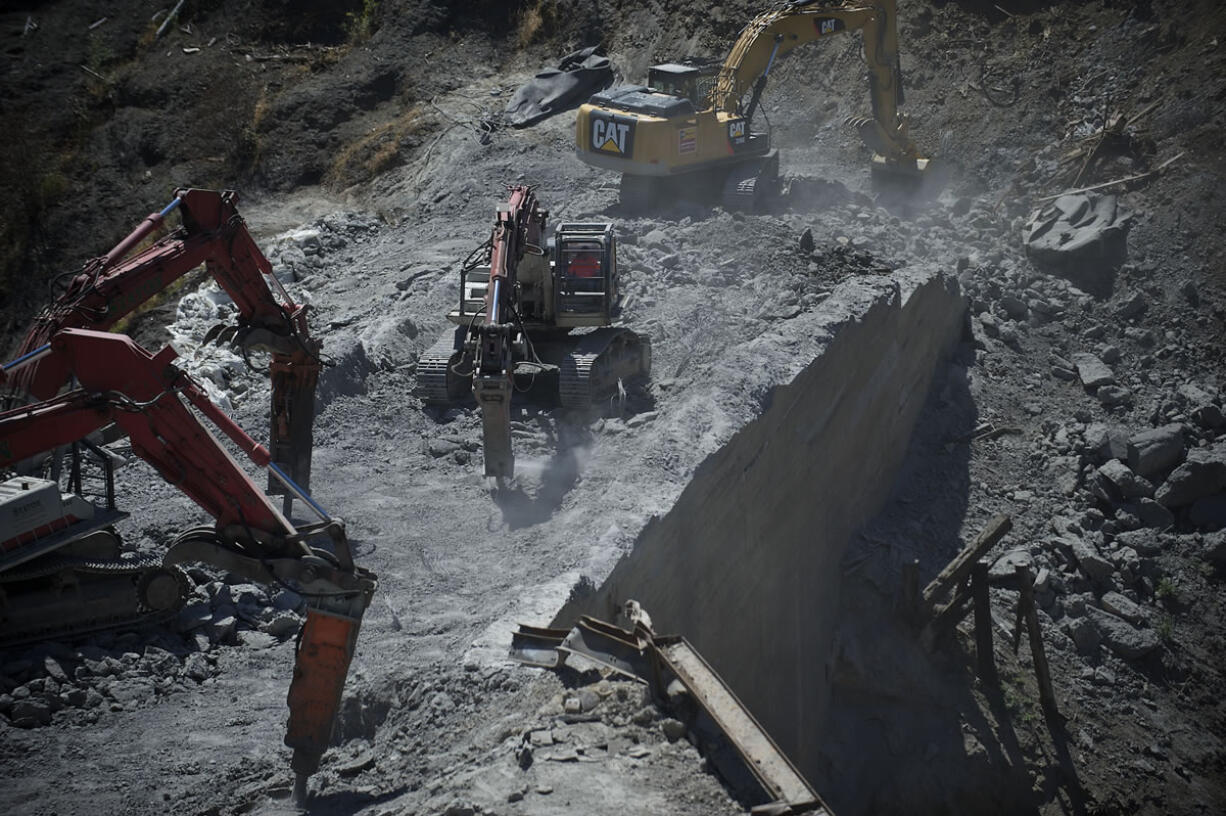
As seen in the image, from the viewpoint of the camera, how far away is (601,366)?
12.9 meters

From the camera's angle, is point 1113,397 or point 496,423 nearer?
point 496,423

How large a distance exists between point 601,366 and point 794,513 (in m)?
2.71

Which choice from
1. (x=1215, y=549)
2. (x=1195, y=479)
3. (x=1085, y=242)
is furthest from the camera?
(x=1085, y=242)

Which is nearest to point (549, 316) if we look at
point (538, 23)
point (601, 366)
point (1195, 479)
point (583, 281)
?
point (583, 281)

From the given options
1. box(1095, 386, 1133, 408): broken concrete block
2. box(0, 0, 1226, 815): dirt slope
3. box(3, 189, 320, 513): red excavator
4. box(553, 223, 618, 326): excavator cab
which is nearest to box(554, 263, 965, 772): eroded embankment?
box(0, 0, 1226, 815): dirt slope

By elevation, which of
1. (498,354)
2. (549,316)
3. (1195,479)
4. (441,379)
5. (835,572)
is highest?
(498,354)

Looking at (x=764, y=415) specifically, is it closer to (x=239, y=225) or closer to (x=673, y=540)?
(x=673, y=540)

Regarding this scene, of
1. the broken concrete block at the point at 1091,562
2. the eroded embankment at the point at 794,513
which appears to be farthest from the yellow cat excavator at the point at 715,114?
the broken concrete block at the point at 1091,562

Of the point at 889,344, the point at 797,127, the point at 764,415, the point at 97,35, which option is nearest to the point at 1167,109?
the point at 797,127

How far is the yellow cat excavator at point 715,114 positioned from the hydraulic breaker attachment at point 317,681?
41.0 feet

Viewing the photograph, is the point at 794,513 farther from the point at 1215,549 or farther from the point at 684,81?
the point at 684,81

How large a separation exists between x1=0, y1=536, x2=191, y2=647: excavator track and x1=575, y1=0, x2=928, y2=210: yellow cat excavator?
1132 cm

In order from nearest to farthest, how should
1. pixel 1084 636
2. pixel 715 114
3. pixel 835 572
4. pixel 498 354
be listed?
pixel 498 354 < pixel 1084 636 < pixel 835 572 < pixel 715 114

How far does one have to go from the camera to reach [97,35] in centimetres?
2962
